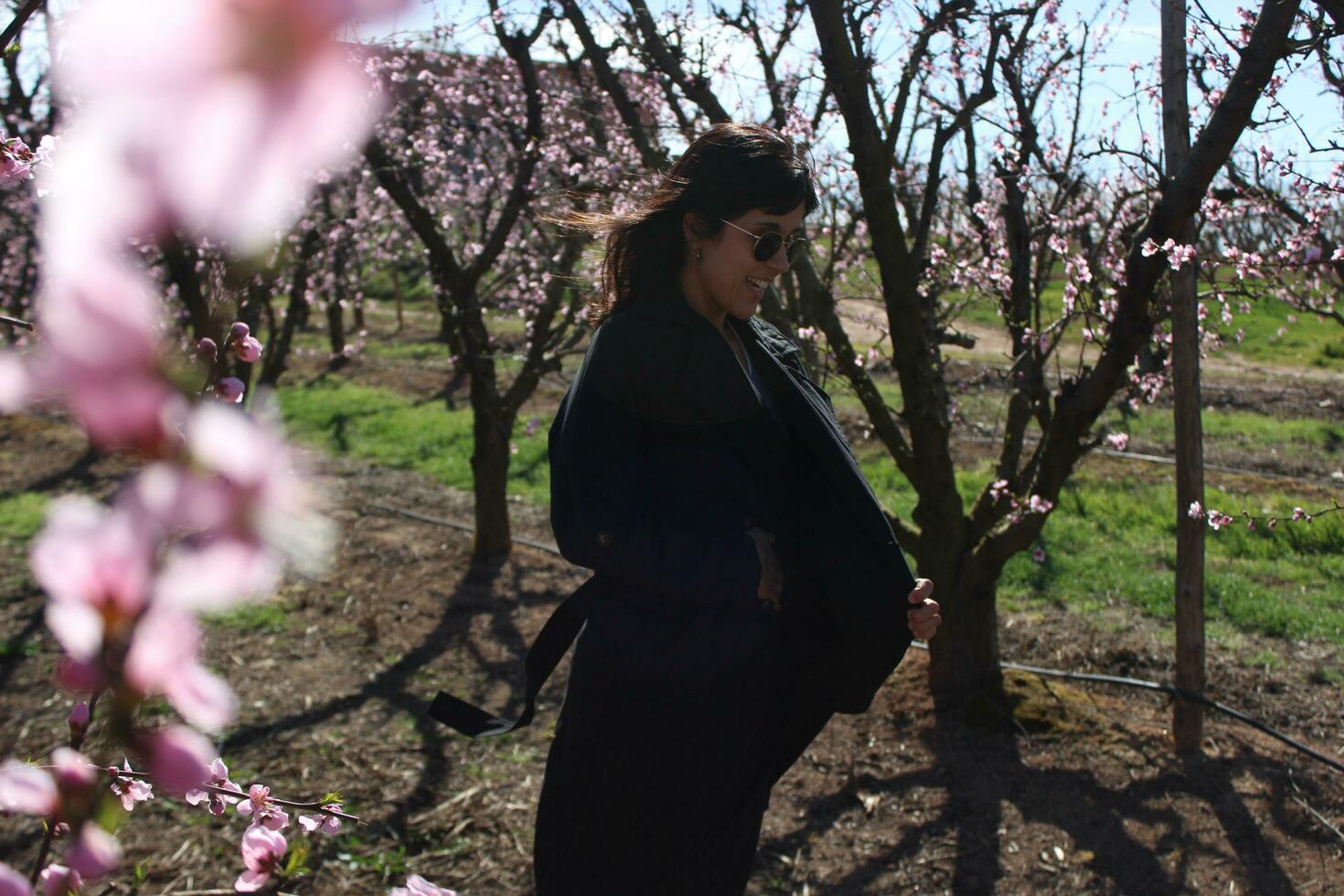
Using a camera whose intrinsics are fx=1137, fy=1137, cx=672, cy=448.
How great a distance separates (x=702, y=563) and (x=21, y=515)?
7705mm

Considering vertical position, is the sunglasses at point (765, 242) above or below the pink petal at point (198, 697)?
above

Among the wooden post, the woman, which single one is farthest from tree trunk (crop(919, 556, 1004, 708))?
the woman

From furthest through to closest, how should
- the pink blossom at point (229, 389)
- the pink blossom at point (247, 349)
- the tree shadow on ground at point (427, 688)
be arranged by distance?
the tree shadow on ground at point (427, 688) < the pink blossom at point (247, 349) < the pink blossom at point (229, 389)

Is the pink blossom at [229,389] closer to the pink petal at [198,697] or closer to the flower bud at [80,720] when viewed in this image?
the flower bud at [80,720]

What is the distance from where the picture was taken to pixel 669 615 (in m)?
2.02

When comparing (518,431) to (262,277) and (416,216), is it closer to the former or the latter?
(416,216)

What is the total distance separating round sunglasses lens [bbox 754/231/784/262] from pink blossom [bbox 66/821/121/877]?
1.66 meters

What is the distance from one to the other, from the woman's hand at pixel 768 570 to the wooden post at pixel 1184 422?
7.25 feet

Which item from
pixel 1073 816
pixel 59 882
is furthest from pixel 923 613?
pixel 1073 816

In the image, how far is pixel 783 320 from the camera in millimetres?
4508

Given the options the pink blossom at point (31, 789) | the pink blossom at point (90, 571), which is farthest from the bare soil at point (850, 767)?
the pink blossom at point (90, 571)

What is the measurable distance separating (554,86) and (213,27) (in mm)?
8419

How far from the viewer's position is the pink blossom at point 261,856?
1004mm

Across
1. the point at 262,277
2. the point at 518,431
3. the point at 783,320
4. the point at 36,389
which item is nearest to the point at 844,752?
the point at 783,320
